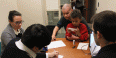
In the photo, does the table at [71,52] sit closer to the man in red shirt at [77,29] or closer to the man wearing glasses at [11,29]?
the man in red shirt at [77,29]

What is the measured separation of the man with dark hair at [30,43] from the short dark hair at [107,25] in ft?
1.41

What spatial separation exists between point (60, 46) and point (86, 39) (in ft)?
1.78

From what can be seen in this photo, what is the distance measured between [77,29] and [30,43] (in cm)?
110

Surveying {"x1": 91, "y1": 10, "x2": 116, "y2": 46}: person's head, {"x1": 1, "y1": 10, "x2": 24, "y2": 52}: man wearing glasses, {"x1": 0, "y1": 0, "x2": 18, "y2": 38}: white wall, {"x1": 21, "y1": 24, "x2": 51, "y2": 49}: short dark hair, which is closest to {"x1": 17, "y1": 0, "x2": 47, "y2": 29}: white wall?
{"x1": 0, "y1": 0, "x2": 18, "y2": 38}: white wall

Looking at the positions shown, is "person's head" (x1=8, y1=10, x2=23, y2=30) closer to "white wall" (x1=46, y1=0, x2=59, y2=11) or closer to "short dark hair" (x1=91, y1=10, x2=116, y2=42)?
"short dark hair" (x1=91, y1=10, x2=116, y2=42)

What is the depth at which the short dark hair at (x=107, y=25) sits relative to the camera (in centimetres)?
66

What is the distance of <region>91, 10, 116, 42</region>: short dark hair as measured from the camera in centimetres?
66

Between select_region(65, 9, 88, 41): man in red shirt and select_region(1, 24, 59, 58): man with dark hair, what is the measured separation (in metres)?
0.99

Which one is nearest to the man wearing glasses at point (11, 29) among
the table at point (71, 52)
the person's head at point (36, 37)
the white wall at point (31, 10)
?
the table at point (71, 52)

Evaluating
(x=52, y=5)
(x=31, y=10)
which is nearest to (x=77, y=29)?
(x=31, y=10)

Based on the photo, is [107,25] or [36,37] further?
[36,37]

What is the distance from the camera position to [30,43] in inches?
33.8

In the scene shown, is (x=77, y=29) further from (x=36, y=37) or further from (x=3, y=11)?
(x=3, y=11)

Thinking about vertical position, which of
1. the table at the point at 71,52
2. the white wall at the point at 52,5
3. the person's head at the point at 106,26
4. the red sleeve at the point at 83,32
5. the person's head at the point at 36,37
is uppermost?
the white wall at the point at 52,5
